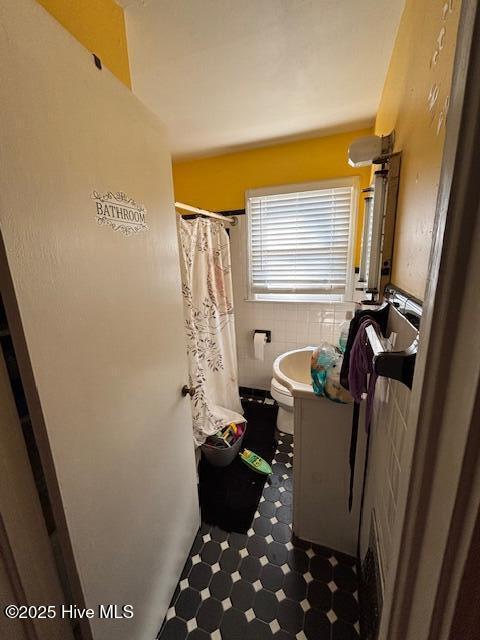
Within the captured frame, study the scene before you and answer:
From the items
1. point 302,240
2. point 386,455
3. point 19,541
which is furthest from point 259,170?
point 19,541

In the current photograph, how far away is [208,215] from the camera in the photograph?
1.85 meters

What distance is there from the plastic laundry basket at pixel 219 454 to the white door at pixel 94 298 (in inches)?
25.9

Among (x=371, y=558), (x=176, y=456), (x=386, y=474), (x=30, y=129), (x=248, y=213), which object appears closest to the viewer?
(x=30, y=129)

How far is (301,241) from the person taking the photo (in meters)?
2.14

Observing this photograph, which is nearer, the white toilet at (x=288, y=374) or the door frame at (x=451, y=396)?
the door frame at (x=451, y=396)

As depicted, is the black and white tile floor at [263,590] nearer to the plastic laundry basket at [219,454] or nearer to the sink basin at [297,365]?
the plastic laundry basket at [219,454]

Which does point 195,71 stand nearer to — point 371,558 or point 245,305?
point 245,305

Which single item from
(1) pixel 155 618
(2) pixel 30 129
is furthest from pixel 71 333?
(1) pixel 155 618

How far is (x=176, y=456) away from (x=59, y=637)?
0.54m

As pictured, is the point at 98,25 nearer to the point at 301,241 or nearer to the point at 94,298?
the point at 94,298

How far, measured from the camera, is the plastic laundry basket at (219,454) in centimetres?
170

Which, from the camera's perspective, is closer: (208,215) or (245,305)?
(208,215)

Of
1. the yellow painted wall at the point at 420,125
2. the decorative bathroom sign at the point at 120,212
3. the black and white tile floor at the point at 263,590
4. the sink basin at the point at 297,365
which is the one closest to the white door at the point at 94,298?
the decorative bathroom sign at the point at 120,212

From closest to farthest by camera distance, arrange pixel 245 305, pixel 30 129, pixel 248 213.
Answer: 1. pixel 30 129
2. pixel 248 213
3. pixel 245 305
